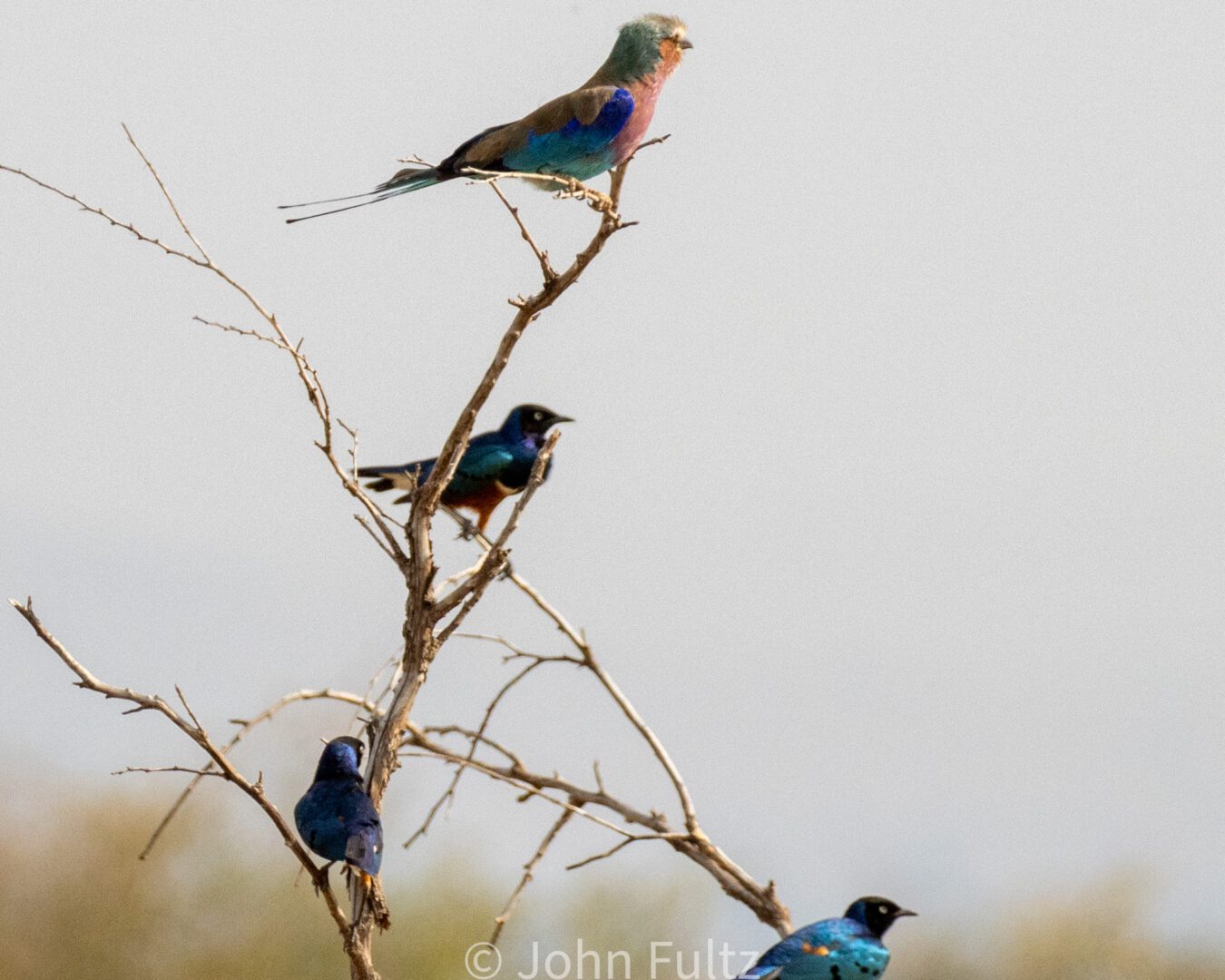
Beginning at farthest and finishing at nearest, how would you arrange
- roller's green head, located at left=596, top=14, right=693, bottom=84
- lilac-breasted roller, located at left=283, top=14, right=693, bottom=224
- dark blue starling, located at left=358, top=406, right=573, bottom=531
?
dark blue starling, located at left=358, top=406, right=573, bottom=531
roller's green head, located at left=596, top=14, right=693, bottom=84
lilac-breasted roller, located at left=283, top=14, right=693, bottom=224

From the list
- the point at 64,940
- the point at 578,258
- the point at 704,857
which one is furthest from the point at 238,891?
the point at 578,258

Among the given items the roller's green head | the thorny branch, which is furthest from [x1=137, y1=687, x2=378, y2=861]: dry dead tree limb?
the roller's green head

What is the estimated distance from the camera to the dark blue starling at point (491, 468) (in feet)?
12.5

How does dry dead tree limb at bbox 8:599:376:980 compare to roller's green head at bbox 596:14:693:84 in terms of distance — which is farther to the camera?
roller's green head at bbox 596:14:693:84

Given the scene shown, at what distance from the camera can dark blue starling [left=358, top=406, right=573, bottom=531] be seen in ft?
12.5

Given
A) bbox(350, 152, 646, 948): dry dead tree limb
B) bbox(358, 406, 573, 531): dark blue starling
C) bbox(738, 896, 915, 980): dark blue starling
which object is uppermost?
bbox(358, 406, 573, 531): dark blue starling

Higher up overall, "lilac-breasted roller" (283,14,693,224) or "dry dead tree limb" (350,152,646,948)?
"lilac-breasted roller" (283,14,693,224)

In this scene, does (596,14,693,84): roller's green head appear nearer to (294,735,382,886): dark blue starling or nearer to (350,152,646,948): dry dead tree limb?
(350,152,646,948): dry dead tree limb

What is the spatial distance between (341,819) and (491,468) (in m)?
1.45

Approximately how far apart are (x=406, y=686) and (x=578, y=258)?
0.81m

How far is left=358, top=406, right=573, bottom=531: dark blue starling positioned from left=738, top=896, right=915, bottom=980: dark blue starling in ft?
4.76

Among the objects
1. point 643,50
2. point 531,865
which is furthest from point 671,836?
point 643,50

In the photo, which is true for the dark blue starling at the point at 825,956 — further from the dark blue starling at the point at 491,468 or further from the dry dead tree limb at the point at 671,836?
the dark blue starling at the point at 491,468

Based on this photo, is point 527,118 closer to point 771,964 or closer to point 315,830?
point 315,830
